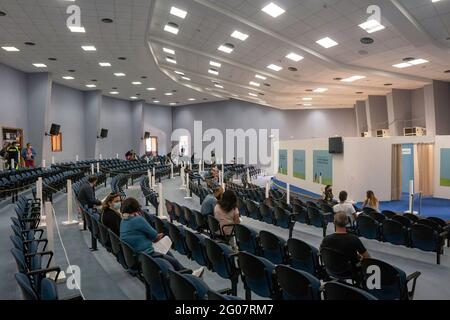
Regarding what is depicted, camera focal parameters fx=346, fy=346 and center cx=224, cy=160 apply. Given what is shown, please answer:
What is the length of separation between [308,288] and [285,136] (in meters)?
28.7

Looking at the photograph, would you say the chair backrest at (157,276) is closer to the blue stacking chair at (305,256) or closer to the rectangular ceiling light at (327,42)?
the blue stacking chair at (305,256)

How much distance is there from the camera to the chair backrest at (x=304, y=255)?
13.9 feet

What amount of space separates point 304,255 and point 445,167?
44.4 ft

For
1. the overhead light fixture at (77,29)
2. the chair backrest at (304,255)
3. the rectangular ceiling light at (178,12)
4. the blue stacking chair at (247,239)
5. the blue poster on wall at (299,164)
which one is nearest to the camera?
the chair backrest at (304,255)

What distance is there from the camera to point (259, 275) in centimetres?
354

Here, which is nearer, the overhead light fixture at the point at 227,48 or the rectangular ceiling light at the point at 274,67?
the overhead light fixture at the point at 227,48

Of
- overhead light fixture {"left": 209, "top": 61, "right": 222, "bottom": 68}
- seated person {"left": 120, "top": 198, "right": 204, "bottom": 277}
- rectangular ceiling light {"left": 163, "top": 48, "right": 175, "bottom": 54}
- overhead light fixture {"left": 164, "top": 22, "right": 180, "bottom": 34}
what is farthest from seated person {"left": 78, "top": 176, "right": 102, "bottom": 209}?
overhead light fixture {"left": 209, "top": 61, "right": 222, "bottom": 68}

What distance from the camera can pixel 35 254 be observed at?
3.68m

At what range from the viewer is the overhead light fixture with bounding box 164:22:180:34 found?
38.1 feet

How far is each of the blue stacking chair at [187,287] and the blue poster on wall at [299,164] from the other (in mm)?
14549

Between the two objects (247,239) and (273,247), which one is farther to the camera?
(247,239)

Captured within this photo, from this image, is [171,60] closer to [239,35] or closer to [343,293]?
[239,35]

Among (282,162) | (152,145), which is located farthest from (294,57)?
(152,145)

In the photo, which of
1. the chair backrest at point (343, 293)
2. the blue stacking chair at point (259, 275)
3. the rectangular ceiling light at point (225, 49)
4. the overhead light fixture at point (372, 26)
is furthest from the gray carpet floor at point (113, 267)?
the rectangular ceiling light at point (225, 49)
